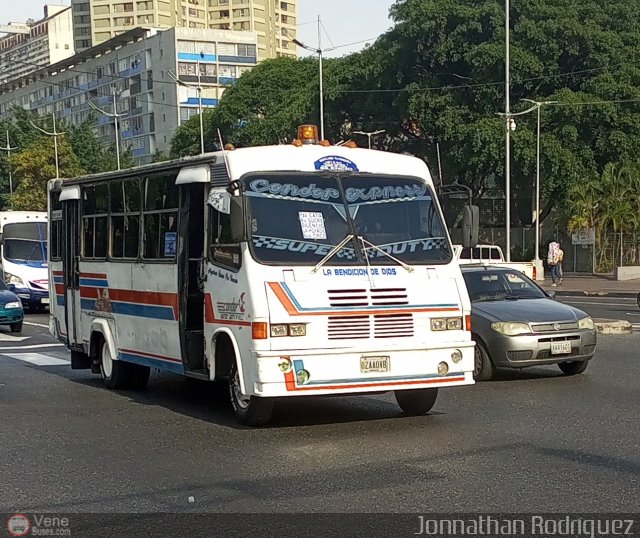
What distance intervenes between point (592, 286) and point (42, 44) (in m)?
134

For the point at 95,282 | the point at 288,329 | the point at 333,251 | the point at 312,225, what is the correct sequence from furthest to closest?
1. the point at 95,282
2. the point at 312,225
3. the point at 333,251
4. the point at 288,329

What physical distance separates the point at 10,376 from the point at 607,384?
8.07 m

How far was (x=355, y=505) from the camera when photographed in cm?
689

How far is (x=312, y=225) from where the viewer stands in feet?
32.8

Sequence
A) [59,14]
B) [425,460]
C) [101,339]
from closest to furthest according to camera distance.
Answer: [425,460]
[101,339]
[59,14]

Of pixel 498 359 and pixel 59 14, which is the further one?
pixel 59 14

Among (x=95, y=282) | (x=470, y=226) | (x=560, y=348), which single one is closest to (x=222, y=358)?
(x=470, y=226)

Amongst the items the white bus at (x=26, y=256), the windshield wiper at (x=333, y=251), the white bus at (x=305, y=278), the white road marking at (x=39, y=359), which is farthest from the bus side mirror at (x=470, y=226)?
the white bus at (x=26, y=256)

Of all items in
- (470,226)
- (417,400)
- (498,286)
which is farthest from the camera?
(498,286)

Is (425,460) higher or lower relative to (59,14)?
lower

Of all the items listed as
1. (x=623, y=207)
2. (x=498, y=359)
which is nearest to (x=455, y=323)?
(x=498, y=359)

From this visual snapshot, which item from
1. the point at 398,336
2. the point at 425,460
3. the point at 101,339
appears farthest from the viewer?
the point at 101,339

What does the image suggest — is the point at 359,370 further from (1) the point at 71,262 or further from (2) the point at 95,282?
(1) the point at 71,262

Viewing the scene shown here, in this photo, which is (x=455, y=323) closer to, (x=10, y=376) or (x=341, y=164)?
(x=341, y=164)
